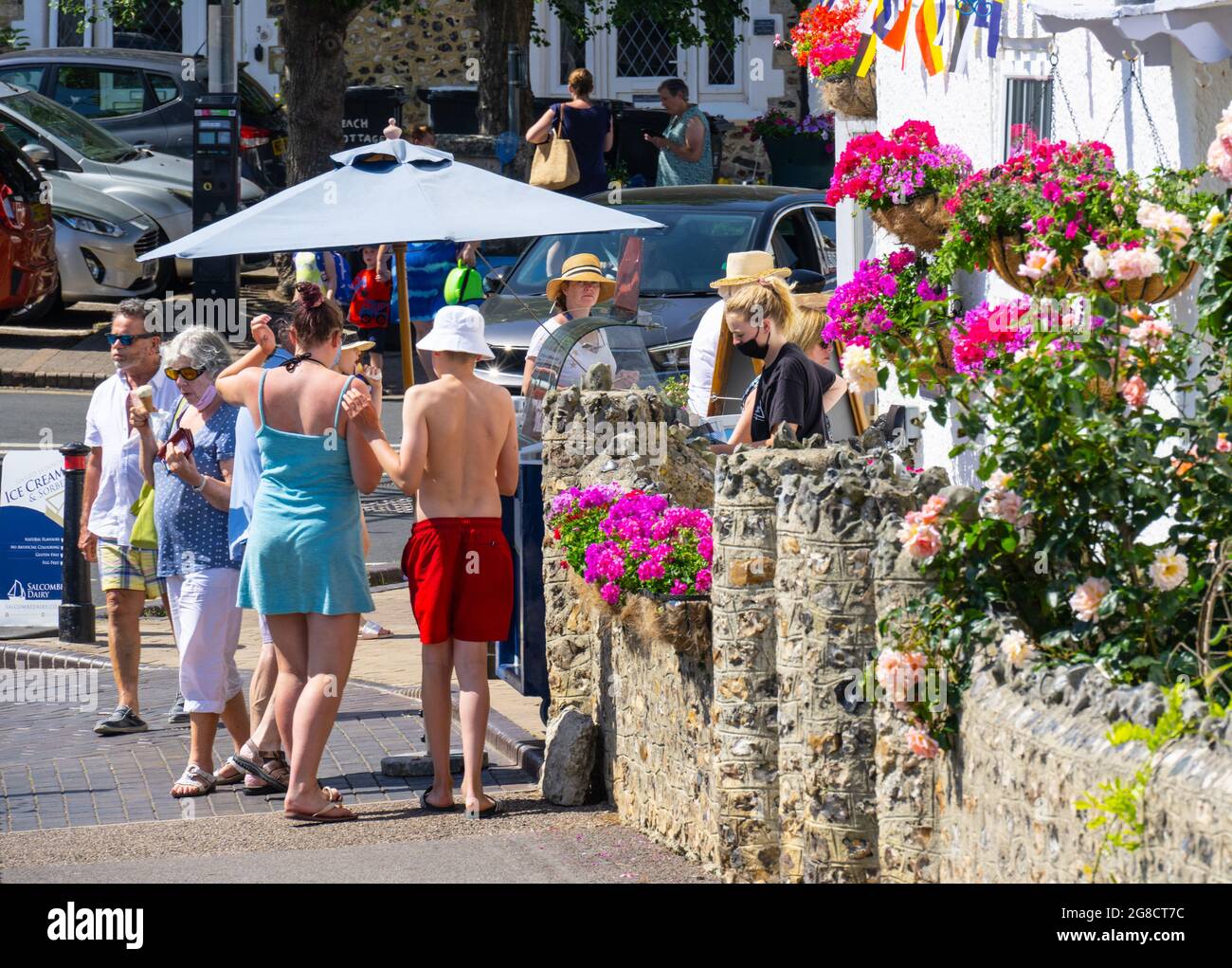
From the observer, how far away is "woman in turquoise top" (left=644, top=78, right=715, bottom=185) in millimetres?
17531

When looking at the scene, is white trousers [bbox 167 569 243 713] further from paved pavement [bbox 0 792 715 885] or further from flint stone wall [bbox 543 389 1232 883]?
flint stone wall [bbox 543 389 1232 883]

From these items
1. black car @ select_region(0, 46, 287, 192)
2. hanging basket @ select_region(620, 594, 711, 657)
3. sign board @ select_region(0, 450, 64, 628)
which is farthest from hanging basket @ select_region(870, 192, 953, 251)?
black car @ select_region(0, 46, 287, 192)

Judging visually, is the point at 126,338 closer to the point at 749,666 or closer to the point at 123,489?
the point at 123,489

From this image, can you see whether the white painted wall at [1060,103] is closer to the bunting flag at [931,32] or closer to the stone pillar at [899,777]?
the bunting flag at [931,32]

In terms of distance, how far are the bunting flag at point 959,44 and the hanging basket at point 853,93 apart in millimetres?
1081

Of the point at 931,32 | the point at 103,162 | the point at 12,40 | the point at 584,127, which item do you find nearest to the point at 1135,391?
the point at 931,32

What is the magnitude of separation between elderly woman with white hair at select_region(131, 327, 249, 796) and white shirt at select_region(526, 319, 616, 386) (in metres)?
1.94

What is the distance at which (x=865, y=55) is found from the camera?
9633 mm

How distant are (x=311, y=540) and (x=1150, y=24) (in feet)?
10.8

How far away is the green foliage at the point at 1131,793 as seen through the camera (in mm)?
3570

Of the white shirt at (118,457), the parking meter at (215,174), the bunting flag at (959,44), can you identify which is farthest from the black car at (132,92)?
the bunting flag at (959,44)
